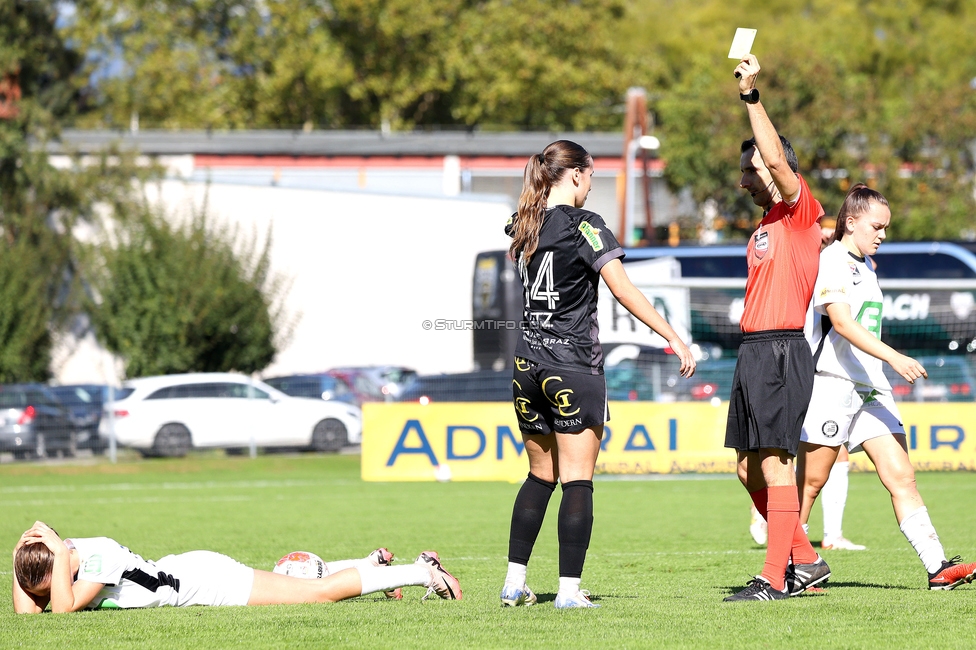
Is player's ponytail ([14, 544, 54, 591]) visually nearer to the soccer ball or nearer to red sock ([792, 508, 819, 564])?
the soccer ball

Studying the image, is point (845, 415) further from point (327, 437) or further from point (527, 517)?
point (327, 437)

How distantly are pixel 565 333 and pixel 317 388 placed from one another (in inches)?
640

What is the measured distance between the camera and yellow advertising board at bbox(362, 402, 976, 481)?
1722 centimetres

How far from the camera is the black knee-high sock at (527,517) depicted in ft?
19.1

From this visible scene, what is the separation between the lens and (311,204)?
34.2 metres

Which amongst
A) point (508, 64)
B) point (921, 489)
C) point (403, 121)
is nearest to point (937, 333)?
point (921, 489)

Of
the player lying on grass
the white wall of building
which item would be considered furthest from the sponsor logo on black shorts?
the white wall of building

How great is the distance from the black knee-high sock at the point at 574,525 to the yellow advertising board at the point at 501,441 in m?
11.4

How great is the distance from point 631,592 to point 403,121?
5169 cm

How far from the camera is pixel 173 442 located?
20953 mm

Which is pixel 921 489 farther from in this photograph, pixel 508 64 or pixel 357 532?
pixel 508 64

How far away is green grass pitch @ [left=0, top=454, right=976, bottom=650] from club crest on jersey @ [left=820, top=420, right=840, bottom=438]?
2.56ft

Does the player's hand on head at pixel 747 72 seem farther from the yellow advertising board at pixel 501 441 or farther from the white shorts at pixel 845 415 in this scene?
the yellow advertising board at pixel 501 441

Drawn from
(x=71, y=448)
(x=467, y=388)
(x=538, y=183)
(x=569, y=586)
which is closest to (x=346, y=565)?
(x=569, y=586)
